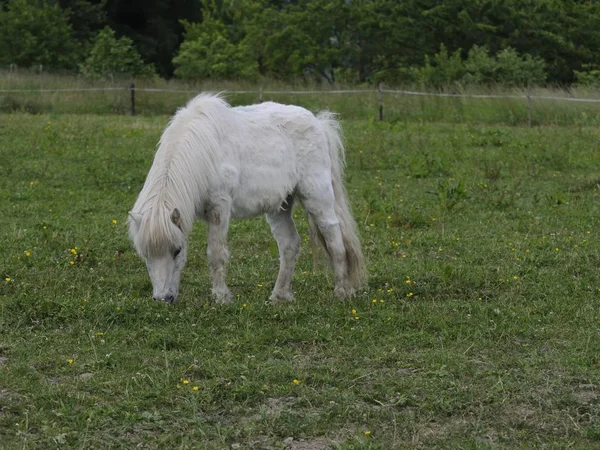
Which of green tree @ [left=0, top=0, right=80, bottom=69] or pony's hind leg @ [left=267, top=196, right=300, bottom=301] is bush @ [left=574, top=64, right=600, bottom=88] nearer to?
green tree @ [left=0, top=0, right=80, bottom=69]

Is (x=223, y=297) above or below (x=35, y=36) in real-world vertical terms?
below

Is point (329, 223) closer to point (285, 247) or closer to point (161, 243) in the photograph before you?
point (285, 247)

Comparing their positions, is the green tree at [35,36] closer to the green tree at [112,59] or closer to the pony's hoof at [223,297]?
the green tree at [112,59]

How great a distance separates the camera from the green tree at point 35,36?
34.0m

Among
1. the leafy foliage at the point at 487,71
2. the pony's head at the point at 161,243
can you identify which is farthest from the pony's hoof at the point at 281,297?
the leafy foliage at the point at 487,71

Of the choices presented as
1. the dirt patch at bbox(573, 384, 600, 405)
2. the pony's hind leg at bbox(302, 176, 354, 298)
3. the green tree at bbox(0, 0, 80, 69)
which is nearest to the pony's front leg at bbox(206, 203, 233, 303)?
the pony's hind leg at bbox(302, 176, 354, 298)

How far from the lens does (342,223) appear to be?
7.98 m

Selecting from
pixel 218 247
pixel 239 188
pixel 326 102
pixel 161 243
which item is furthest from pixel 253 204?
pixel 326 102

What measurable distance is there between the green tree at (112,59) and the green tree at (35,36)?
189 centimetres

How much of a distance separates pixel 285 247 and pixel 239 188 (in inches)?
28.7

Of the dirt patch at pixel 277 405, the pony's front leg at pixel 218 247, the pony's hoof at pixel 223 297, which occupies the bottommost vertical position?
the pony's hoof at pixel 223 297

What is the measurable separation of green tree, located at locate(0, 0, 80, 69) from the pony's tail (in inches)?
1078

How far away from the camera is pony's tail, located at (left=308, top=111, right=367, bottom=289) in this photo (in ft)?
25.5

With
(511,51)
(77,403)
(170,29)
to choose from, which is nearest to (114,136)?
(77,403)
